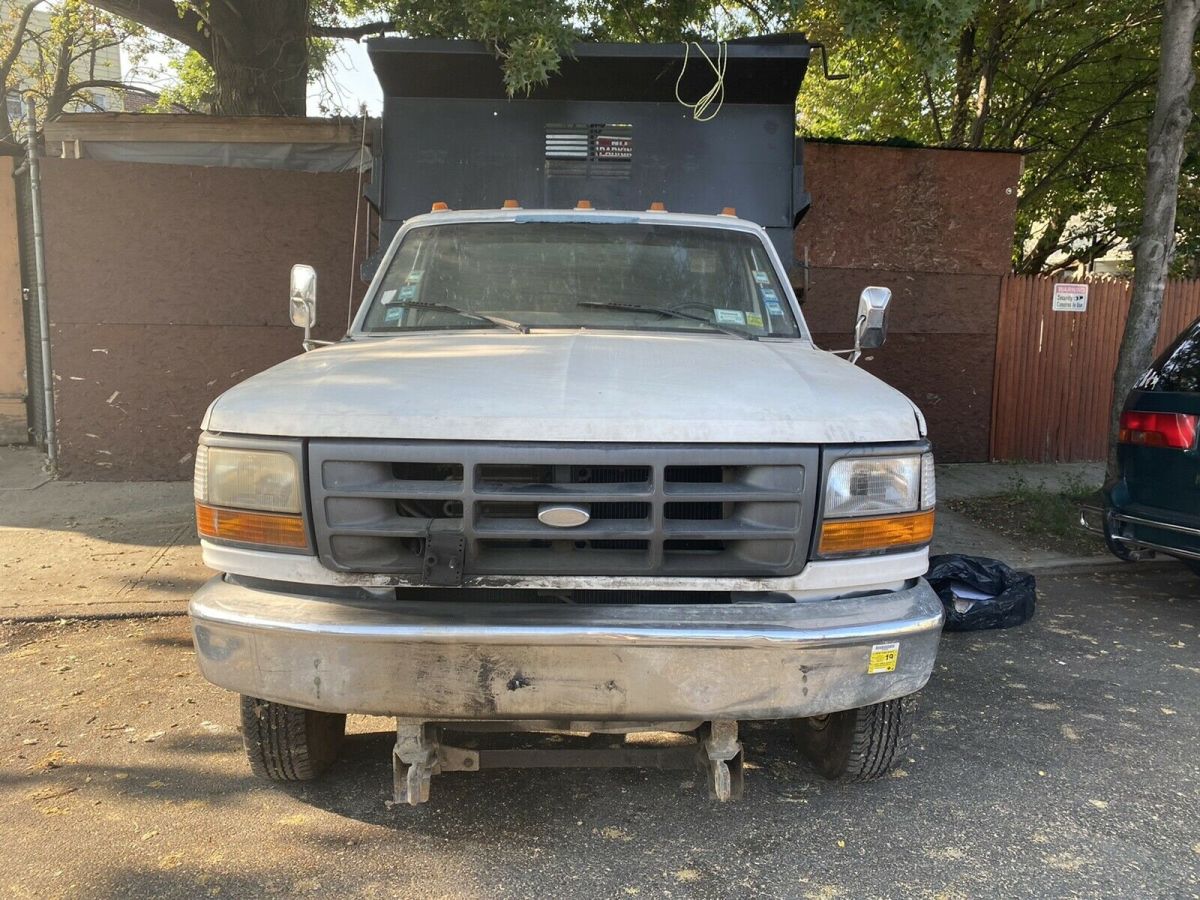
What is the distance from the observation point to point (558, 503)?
99.4 inches

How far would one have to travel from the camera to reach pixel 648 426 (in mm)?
2523

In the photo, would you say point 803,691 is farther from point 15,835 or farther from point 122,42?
point 122,42

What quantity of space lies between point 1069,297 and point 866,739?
7.79m

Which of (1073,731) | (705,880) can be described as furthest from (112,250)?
(1073,731)

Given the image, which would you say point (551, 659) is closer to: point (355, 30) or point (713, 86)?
point (713, 86)

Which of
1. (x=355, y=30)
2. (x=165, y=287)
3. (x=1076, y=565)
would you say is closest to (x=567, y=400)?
(x=1076, y=565)

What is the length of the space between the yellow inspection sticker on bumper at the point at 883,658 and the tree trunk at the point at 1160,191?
487cm

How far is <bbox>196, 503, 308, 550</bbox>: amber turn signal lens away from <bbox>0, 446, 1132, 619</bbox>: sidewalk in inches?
112

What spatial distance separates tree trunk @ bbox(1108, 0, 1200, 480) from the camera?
661 centimetres

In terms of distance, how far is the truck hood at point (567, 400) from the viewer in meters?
2.52

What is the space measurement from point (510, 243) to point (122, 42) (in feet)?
49.9

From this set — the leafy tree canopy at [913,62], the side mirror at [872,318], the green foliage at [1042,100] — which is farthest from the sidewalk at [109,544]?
the green foliage at [1042,100]

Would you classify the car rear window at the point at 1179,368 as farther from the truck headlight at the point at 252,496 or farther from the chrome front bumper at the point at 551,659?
the truck headlight at the point at 252,496

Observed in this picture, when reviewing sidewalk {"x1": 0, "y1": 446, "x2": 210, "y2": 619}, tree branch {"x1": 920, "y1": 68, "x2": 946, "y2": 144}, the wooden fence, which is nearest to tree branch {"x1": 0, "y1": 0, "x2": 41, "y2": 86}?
sidewalk {"x1": 0, "y1": 446, "x2": 210, "y2": 619}
